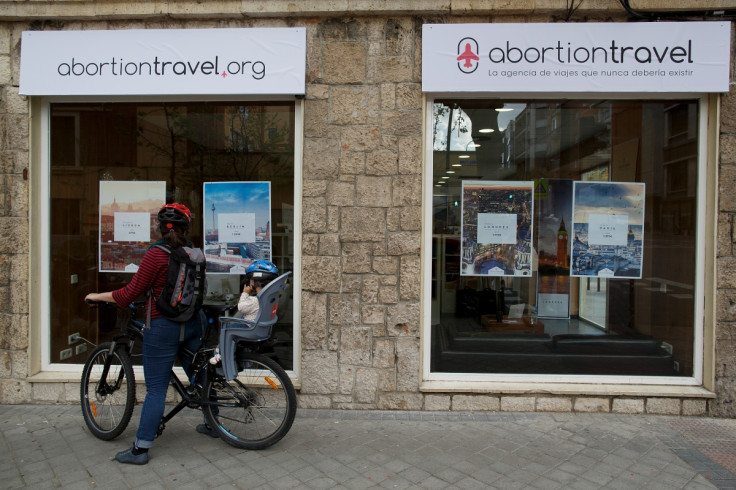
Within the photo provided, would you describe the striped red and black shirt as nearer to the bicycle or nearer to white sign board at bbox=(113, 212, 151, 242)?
the bicycle

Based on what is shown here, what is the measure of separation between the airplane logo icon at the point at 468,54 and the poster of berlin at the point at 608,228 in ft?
5.26

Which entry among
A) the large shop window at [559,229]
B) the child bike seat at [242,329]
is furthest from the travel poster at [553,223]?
the child bike seat at [242,329]

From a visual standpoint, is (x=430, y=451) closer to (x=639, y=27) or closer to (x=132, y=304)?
(x=132, y=304)

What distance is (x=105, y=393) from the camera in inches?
163

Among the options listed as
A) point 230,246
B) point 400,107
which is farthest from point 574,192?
point 230,246

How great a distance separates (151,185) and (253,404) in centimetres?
266

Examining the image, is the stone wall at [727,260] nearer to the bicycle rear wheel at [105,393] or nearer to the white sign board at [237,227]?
the white sign board at [237,227]

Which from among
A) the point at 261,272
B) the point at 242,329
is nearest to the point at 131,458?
the point at 242,329

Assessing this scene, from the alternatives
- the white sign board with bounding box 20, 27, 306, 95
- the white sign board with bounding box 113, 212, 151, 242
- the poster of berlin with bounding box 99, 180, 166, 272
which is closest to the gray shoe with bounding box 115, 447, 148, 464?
the poster of berlin with bounding box 99, 180, 166, 272

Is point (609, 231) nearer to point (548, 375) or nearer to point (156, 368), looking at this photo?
point (548, 375)

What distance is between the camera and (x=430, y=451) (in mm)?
3949

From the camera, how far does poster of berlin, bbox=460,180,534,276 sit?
5070mm

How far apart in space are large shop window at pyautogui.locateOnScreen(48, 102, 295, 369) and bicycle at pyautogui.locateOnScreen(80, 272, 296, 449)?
112 cm

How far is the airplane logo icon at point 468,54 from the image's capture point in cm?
466
